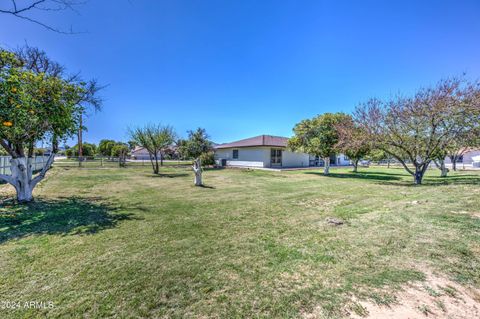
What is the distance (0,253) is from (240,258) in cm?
365

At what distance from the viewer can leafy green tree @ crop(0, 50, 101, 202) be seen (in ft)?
17.0

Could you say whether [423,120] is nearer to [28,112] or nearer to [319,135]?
[319,135]

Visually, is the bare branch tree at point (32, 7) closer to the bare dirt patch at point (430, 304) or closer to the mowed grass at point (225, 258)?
the mowed grass at point (225, 258)

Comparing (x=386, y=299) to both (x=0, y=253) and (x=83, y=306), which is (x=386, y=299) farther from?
(x=0, y=253)

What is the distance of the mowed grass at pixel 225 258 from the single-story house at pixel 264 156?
53.5ft

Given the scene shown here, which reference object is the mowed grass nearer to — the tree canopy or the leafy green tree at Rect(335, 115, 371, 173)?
A: the leafy green tree at Rect(335, 115, 371, 173)

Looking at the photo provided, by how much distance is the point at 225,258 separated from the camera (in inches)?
118

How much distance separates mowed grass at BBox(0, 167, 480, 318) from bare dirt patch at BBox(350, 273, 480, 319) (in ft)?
0.32

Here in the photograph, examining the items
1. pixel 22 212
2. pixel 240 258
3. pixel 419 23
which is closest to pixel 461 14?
pixel 419 23

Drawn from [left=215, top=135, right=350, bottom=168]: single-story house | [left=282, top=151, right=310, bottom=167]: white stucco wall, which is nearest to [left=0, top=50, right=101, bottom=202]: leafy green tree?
[left=215, top=135, right=350, bottom=168]: single-story house

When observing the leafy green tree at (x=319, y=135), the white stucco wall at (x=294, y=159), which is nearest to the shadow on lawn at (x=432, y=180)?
the leafy green tree at (x=319, y=135)

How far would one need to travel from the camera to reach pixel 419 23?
842 cm

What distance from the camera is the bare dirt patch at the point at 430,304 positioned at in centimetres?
189

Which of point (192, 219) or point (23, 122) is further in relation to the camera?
point (23, 122)
